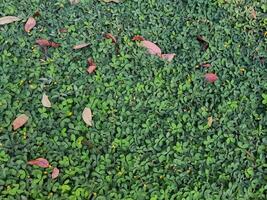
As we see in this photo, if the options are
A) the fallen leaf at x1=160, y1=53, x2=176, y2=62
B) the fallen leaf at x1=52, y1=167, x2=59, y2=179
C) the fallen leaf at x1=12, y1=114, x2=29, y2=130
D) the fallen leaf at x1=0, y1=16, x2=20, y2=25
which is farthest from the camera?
the fallen leaf at x1=0, y1=16, x2=20, y2=25

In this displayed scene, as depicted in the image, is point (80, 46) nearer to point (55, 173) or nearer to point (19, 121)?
point (19, 121)

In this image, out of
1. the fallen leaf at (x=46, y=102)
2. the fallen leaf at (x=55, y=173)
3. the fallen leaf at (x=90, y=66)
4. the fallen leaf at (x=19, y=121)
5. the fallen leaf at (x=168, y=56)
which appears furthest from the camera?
the fallen leaf at (x=168, y=56)

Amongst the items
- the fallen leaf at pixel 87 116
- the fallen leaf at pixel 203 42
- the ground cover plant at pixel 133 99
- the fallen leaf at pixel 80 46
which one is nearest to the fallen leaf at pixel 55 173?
the ground cover plant at pixel 133 99

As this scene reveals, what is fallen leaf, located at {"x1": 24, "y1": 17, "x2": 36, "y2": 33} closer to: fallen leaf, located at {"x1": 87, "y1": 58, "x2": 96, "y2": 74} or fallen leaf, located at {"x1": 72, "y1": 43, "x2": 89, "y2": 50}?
fallen leaf, located at {"x1": 72, "y1": 43, "x2": 89, "y2": 50}

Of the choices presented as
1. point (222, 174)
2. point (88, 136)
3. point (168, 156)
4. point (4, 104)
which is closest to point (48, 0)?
point (4, 104)

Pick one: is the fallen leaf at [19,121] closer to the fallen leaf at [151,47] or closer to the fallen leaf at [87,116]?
the fallen leaf at [87,116]

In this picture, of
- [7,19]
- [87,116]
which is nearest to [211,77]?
[87,116]

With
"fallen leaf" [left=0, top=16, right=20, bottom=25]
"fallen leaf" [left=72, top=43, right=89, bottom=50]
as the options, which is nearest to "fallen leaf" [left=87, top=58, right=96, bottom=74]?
"fallen leaf" [left=72, top=43, right=89, bottom=50]

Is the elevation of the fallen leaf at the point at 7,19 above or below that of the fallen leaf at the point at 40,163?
above
